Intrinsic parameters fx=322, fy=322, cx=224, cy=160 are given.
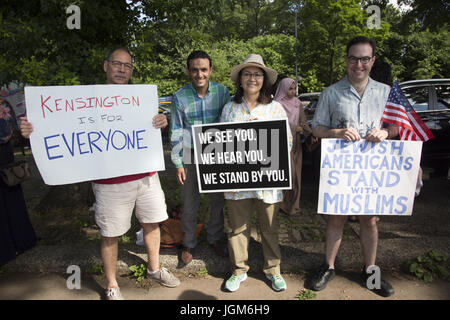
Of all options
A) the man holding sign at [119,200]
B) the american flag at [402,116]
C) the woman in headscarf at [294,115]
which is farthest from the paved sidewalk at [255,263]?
the american flag at [402,116]

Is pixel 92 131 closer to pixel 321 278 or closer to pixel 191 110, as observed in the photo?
pixel 191 110

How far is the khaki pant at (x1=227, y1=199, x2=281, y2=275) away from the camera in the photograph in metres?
2.70

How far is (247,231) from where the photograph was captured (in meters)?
2.79

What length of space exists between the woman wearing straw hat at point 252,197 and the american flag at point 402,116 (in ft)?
2.55

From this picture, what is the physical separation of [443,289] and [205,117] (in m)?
2.53

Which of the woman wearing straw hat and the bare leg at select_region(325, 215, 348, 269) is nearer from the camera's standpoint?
the woman wearing straw hat

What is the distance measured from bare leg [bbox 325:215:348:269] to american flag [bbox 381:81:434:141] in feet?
2.78

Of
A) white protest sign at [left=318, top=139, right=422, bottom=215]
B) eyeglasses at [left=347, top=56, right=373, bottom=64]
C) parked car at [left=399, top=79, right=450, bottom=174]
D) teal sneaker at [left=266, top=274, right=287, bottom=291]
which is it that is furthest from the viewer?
parked car at [left=399, top=79, right=450, bottom=174]

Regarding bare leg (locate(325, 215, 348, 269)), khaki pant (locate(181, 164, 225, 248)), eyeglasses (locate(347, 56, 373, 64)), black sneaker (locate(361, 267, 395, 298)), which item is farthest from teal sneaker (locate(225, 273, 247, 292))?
eyeglasses (locate(347, 56, 373, 64))

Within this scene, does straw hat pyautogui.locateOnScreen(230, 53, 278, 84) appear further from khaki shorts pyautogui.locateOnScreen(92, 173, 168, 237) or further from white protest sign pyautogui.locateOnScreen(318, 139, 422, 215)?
khaki shorts pyautogui.locateOnScreen(92, 173, 168, 237)

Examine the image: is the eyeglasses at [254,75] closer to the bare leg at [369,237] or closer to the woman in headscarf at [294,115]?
the bare leg at [369,237]

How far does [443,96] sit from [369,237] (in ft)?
13.8

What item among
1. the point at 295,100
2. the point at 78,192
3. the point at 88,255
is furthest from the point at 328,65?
the point at 88,255

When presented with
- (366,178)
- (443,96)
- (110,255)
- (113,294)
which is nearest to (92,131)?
(110,255)
